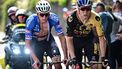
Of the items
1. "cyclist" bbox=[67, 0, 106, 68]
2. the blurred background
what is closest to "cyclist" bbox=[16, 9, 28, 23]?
"cyclist" bbox=[67, 0, 106, 68]

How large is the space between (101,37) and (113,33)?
4.49 feet

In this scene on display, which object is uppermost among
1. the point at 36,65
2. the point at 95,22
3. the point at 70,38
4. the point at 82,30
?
the point at 95,22

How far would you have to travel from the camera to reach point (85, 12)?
9992 millimetres

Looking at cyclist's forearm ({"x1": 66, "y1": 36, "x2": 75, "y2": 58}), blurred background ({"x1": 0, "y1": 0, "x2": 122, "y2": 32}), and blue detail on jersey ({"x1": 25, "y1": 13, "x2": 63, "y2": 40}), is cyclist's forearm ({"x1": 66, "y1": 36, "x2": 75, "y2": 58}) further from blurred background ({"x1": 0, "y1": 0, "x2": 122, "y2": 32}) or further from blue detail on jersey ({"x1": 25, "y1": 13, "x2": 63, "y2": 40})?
blurred background ({"x1": 0, "y1": 0, "x2": 122, "y2": 32})

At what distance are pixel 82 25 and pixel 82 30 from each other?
3.4 inches

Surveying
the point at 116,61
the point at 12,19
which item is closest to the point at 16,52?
the point at 12,19

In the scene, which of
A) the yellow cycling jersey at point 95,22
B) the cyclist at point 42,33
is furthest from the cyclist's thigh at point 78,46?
the yellow cycling jersey at point 95,22

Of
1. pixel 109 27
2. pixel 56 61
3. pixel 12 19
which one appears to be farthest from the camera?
pixel 12 19

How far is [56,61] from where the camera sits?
34.9 ft

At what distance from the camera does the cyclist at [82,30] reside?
32.9ft

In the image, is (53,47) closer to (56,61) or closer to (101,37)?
(56,61)

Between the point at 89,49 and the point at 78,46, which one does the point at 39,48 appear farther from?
the point at 89,49

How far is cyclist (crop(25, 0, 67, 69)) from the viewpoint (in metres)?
10.7

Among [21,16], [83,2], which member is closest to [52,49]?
[83,2]
